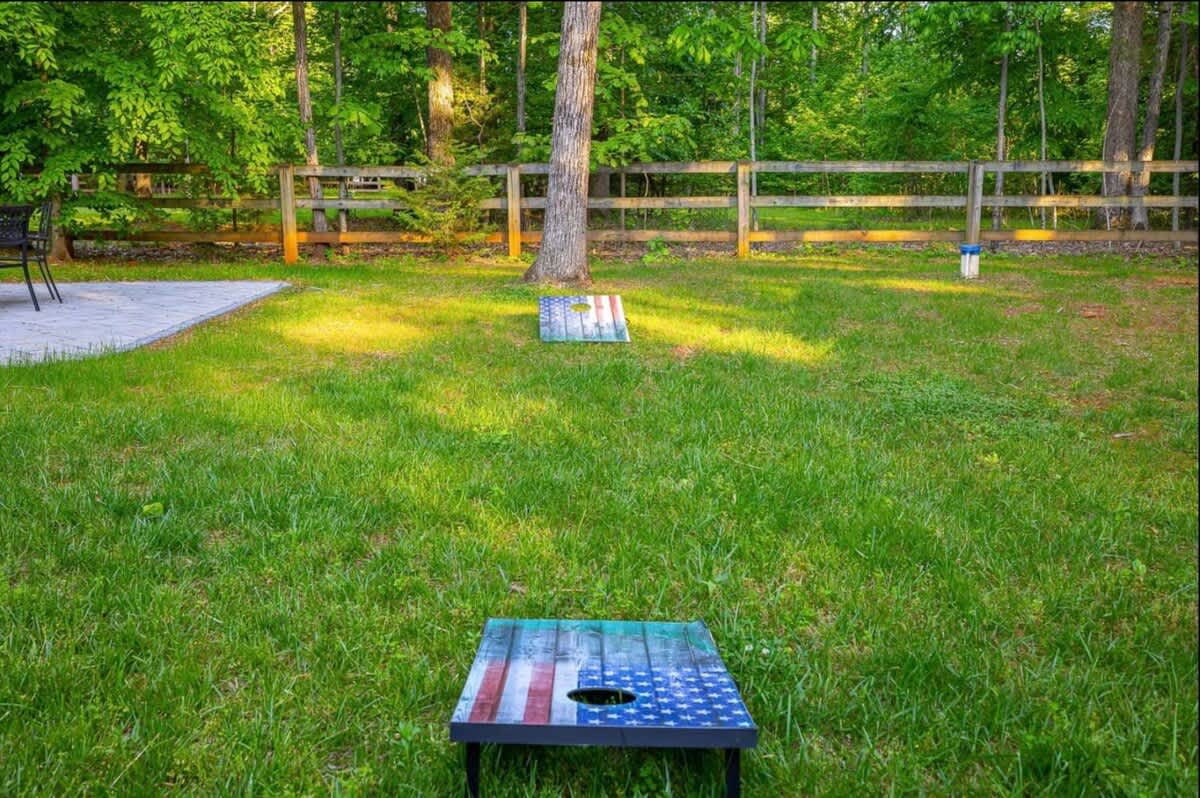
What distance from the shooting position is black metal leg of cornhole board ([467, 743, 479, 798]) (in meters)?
1.89

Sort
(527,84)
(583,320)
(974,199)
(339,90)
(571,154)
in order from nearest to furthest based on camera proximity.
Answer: (583,320) → (571,154) → (974,199) → (339,90) → (527,84)

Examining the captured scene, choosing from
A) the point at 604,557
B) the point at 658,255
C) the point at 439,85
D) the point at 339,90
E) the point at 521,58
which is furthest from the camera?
the point at 521,58

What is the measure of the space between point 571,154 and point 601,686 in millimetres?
9734

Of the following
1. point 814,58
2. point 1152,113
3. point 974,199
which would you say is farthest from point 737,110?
point 814,58

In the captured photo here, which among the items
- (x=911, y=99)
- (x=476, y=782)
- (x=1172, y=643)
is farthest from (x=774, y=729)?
(x=911, y=99)

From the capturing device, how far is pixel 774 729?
221 cm

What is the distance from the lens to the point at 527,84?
19.1m

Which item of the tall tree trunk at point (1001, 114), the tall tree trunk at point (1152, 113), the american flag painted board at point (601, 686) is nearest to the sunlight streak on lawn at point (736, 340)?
the american flag painted board at point (601, 686)

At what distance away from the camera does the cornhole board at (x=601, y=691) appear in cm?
182

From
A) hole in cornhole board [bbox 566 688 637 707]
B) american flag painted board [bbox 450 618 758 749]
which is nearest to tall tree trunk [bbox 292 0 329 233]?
american flag painted board [bbox 450 618 758 749]

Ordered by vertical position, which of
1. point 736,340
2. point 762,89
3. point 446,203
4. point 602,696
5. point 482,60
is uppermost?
point 762,89

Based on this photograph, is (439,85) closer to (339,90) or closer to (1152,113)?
(339,90)

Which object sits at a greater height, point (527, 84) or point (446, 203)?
point (527, 84)

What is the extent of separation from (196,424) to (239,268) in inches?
343
